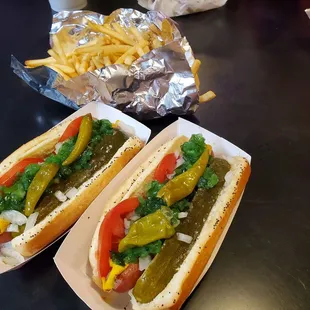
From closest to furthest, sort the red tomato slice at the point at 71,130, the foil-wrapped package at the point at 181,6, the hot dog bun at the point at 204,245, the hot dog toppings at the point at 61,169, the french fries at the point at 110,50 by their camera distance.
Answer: the hot dog bun at the point at 204,245
the hot dog toppings at the point at 61,169
the red tomato slice at the point at 71,130
the french fries at the point at 110,50
the foil-wrapped package at the point at 181,6

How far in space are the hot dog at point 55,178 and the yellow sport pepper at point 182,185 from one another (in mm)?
388

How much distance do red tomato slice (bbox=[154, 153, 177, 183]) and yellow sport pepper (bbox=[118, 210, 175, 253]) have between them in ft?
0.94

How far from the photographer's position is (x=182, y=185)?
1.80 metres

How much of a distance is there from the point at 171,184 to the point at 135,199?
0.18 metres

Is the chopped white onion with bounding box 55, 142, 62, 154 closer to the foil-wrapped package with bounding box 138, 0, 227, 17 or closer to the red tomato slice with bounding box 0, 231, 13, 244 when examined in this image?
the red tomato slice with bounding box 0, 231, 13, 244

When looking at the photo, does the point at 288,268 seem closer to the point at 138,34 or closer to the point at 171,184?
the point at 171,184

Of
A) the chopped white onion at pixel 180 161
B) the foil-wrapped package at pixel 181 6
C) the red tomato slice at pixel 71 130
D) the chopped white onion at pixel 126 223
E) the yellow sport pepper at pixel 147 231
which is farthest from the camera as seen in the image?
the foil-wrapped package at pixel 181 6

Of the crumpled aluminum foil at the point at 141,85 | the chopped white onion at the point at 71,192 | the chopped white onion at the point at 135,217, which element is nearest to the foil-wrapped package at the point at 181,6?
the crumpled aluminum foil at the point at 141,85

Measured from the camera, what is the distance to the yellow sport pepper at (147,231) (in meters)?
1.62

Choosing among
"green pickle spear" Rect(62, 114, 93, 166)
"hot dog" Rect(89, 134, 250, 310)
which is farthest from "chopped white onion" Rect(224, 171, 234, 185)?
"green pickle spear" Rect(62, 114, 93, 166)

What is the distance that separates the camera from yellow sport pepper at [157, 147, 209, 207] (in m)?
1.75

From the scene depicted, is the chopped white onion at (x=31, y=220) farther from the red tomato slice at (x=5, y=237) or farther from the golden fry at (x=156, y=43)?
the golden fry at (x=156, y=43)

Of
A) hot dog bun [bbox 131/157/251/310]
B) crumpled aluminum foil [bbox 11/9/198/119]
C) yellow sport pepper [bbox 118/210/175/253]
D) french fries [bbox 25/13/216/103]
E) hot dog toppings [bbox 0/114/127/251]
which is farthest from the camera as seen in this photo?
french fries [bbox 25/13/216/103]

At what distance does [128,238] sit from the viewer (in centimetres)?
162
